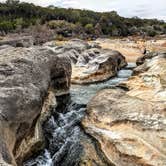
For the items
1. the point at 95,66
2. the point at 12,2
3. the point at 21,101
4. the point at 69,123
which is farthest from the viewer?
the point at 12,2

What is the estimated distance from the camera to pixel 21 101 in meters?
11.7

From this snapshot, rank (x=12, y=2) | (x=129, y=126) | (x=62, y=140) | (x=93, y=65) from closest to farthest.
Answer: (x=129, y=126), (x=62, y=140), (x=93, y=65), (x=12, y=2)

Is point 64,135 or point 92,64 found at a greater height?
point 92,64

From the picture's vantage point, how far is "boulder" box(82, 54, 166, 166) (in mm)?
11406

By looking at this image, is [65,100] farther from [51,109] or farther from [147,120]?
[147,120]

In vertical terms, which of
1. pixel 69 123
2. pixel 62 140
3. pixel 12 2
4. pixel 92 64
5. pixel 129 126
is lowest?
pixel 62 140

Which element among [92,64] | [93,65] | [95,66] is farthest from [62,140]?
[92,64]

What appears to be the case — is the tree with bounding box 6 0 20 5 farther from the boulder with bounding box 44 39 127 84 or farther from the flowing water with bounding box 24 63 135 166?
the flowing water with bounding box 24 63 135 166

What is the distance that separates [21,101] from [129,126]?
396cm

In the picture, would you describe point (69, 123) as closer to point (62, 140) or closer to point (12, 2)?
point (62, 140)

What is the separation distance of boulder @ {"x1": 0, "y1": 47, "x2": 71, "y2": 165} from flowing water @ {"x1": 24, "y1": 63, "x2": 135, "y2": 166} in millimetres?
537

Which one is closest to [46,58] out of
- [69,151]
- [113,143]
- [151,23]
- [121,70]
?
[69,151]

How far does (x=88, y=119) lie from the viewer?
1470cm

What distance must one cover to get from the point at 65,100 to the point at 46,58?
141 inches
